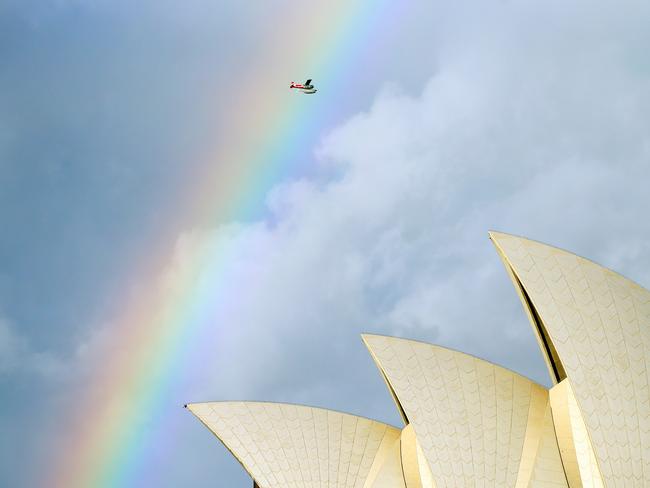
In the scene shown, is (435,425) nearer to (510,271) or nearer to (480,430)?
(480,430)

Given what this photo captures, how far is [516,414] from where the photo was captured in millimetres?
37281

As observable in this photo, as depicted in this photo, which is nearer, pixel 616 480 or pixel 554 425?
pixel 616 480

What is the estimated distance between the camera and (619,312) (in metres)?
35.4

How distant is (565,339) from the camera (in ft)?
115

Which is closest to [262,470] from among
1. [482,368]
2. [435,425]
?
[435,425]

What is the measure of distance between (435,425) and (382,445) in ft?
17.7

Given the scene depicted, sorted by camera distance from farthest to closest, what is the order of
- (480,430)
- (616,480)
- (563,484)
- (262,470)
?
1. (262,470)
2. (480,430)
3. (563,484)
4. (616,480)

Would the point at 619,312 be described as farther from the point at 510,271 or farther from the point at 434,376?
the point at 434,376

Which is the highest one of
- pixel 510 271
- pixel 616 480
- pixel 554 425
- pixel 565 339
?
pixel 510 271

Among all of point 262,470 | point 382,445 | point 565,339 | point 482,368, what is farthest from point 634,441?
point 262,470

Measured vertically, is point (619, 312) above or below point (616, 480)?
above

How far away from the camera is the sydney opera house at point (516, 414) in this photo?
3359cm

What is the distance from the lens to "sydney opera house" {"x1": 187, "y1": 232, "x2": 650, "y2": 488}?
3359cm

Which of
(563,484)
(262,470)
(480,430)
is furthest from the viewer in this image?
(262,470)
